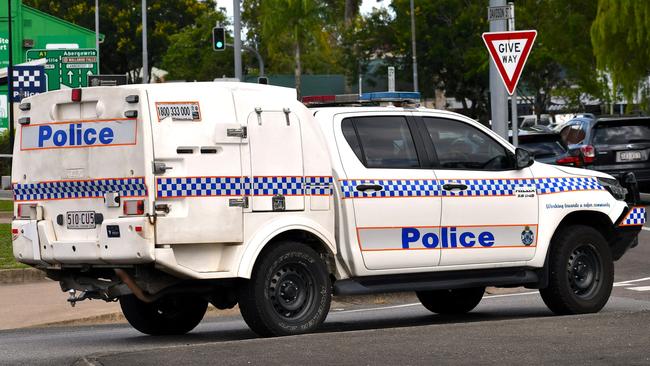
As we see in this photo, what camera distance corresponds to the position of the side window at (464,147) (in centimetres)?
1162

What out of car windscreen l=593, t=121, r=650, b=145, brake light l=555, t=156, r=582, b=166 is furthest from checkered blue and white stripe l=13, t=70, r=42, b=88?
car windscreen l=593, t=121, r=650, b=145

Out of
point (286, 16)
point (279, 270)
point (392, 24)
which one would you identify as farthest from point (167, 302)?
point (392, 24)

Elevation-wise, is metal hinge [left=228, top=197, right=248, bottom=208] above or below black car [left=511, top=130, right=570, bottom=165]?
below

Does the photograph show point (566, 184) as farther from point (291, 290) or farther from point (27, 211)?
point (27, 211)

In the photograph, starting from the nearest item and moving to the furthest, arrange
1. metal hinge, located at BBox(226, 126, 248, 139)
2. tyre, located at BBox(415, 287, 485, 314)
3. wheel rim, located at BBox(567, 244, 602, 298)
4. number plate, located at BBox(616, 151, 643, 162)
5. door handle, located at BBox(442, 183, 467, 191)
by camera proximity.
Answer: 1. metal hinge, located at BBox(226, 126, 248, 139)
2. door handle, located at BBox(442, 183, 467, 191)
3. wheel rim, located at BBox(567, 244, 602, 298)
4. tyre, located at BBox(415, 287, 485, 314)
5. number plate, located at BBox(616, 151, 643, 162)

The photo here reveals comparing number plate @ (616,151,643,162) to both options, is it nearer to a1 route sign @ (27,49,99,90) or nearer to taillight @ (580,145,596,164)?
taillight @ (580,145,596,164)

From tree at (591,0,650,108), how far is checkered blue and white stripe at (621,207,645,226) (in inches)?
941

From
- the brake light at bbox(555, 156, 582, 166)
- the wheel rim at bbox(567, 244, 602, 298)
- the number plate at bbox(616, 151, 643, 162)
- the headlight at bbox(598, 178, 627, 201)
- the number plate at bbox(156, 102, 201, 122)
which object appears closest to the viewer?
the number plate at bbox(156, 102, 201, 122)

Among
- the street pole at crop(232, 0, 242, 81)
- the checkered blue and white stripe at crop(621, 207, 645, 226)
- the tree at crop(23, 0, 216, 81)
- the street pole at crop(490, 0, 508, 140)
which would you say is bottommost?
the checkered blue and white stripe at crop(621, 207, 645, 226)

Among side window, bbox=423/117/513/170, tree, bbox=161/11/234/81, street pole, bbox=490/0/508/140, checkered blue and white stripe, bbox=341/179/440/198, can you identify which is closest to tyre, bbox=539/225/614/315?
side window, bbox=423/117/513/170

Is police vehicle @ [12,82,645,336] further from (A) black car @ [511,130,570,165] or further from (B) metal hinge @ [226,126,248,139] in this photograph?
(A) black car @ [511,130,570,165]

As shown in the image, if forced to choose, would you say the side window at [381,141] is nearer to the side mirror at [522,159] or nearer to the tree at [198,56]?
the side mirror at [522,159]

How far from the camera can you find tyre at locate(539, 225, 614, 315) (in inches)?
474

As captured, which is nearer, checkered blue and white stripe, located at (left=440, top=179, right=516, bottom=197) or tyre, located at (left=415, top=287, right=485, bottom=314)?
checkered blue and white stripe, located at (left=440, top=179, right=516, bottom=197)
